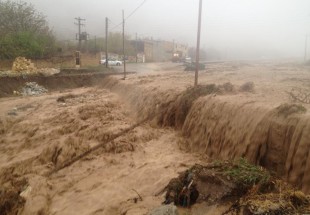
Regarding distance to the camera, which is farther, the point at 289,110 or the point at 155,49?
the point at 155,49

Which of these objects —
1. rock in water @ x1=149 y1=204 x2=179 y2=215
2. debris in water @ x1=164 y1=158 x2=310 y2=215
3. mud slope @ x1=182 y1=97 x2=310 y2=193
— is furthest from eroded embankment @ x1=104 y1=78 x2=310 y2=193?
rock in water @ x1=149 y1=204 x2=179 y2=215

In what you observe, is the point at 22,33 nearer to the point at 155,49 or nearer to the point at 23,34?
the point at 23,34

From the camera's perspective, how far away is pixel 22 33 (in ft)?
119

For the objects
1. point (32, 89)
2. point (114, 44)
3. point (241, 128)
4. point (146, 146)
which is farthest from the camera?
point (114, 44)

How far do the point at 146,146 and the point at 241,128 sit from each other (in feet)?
10.0

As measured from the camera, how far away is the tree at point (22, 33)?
3444 centimetres

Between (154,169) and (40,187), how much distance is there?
9.18 ft

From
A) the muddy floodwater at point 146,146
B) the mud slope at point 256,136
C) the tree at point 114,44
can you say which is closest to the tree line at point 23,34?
the tree at point 114,44

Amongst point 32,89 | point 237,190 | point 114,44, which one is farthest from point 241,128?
point 114,44

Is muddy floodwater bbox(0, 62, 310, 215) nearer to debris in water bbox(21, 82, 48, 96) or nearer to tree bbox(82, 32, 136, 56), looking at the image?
debris in water bbox(21, 82, 48, 96)

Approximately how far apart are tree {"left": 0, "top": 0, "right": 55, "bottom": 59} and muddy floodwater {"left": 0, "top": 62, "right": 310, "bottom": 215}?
24638 millimetres

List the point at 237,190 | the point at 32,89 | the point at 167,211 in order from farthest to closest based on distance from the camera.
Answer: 1. the point at 32,89
2. the point at 237,190
3. the point at 167,211

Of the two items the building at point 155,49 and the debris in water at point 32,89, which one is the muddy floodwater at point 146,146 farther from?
the building at point 155,49

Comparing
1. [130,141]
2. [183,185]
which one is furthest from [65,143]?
[183,185]
